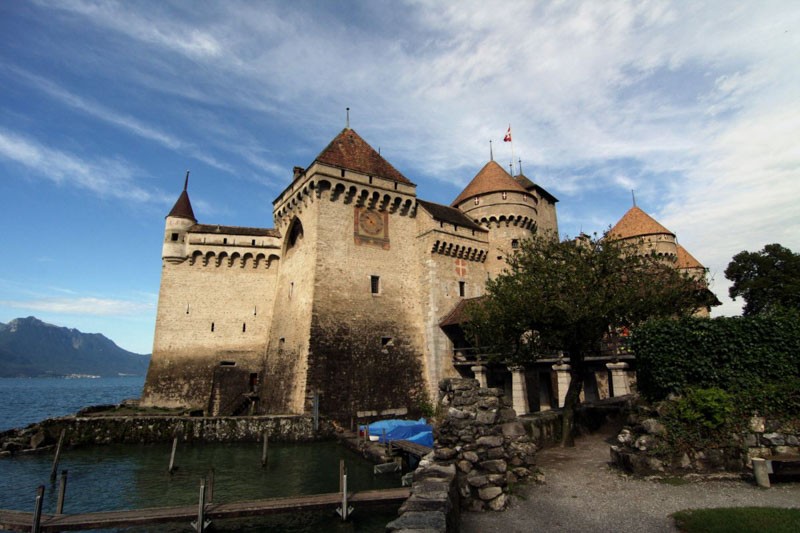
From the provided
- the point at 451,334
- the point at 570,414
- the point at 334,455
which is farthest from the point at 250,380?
the point at 570,414

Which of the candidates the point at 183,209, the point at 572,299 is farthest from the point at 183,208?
the point at 572,299

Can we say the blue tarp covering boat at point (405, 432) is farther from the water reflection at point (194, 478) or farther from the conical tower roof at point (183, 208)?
the conical tower roof at point (183, 208)

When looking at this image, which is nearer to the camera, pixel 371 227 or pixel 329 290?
pixel 329 290

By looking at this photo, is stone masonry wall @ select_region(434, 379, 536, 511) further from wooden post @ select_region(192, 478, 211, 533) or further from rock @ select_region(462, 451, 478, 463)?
wooden post @ select_region(192, 478, 211, 533)

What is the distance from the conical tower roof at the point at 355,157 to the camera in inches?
977

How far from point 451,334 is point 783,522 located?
19.9 m

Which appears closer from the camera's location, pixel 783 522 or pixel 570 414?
pixel 783 522

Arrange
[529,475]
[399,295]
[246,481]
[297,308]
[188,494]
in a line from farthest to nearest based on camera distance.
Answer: [399,295]
[297,308]
[246,481]
[188,494]
[529,475]

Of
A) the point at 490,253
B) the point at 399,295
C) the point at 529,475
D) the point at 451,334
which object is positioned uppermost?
the point at 490,253

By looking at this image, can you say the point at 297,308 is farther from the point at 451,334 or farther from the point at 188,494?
the point at 188,494

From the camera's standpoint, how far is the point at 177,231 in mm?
27156

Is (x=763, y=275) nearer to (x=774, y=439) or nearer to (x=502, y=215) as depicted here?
(x=502, y=215)

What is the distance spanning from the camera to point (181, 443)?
805 inches

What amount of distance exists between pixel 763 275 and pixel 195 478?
38.8 m
